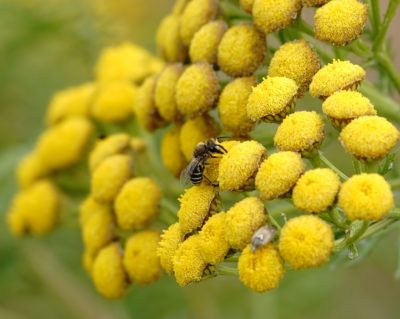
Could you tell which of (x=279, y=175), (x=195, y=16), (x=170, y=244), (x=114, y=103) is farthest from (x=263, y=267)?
(x=114, y=103)

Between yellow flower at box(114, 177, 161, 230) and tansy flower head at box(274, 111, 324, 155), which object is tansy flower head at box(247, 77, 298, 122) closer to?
tansy flower head at box(274, 111, 324, 155)

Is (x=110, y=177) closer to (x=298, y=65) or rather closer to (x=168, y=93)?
(x=168, y=93)

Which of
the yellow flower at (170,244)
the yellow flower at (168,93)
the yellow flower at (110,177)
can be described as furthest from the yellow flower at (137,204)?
the yellow flower at (170,244)

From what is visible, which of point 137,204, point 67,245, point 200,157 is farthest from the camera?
point 67,245

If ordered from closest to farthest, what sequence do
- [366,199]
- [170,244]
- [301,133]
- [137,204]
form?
1. [366,199]
2. [301,133]
3. [170,244]
4. [137,204]

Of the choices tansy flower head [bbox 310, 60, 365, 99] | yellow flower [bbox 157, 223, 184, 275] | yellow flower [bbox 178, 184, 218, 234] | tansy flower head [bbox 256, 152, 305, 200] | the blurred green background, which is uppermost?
tansy flower head [bbox 310, 60, 365, 99]

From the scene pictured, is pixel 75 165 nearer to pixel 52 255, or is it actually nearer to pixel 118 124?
pixel 118 124

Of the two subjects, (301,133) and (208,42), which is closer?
(301,133)

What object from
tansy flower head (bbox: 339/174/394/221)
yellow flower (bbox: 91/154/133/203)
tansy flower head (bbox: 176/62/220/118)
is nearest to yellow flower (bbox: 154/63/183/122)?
tansy flower head (bbox: 176/62/220/118)
